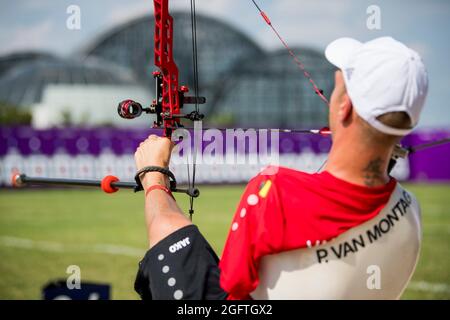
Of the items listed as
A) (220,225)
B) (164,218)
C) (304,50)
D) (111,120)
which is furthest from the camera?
(304,50)

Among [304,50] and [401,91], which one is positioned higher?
[304,50]

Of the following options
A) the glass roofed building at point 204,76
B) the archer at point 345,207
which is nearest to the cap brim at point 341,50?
the archer at point 345,207

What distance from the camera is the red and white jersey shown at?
214 cm

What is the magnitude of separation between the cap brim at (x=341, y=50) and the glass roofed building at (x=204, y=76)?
157 feet

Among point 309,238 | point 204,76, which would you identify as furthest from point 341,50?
point 204,76

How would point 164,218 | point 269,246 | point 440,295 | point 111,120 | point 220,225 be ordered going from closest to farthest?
point 269,246
point 164,218
point 440,295
point 220,225
point 111,120

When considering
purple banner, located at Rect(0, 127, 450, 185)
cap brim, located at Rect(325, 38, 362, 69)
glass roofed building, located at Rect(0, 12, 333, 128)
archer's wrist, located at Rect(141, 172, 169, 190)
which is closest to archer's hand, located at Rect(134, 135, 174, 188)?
archer's wrist, located at Rect(141, 172, 169, 190)

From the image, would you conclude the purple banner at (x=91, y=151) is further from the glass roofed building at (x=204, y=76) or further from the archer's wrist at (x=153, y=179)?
the glass roofed building at (x=204, y=76)

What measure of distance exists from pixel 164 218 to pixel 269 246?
0.54 meters

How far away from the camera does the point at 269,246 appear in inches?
83.7

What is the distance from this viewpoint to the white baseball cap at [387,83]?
2125 millimetres

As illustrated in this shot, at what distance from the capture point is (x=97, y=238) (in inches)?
484

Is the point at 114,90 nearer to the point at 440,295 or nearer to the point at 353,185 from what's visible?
the point at 440,295
